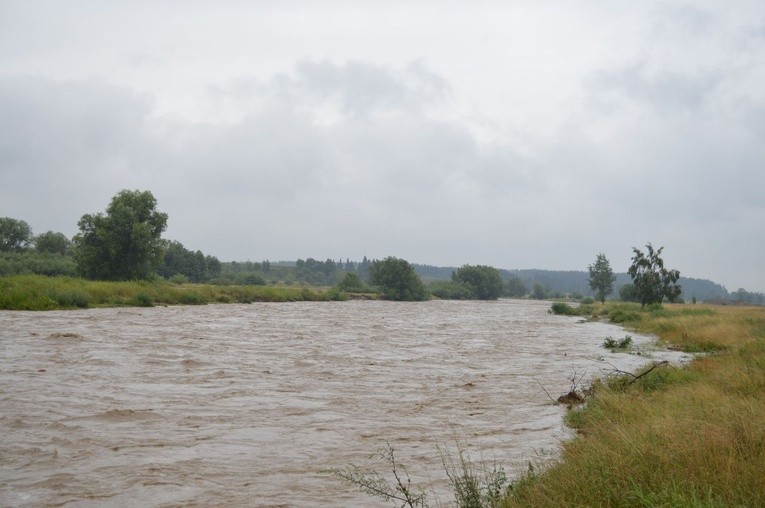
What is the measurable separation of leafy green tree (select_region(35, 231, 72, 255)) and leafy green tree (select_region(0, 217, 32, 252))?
2.50 meters

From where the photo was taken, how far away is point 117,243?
5875cm

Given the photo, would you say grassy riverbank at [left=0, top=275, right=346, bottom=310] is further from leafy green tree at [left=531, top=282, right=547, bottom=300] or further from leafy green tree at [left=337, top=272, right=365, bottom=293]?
leafy green tree at [left=531, top=282, right=547, bottom=300]

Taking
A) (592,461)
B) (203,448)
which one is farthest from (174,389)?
(592,461)

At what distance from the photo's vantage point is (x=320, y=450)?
905cm

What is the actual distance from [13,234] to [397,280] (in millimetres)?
58825

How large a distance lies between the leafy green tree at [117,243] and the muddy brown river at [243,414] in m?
37.2

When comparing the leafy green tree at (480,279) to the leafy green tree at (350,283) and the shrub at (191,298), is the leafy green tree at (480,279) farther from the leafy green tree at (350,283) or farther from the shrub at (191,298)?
the shrub at (191,298)

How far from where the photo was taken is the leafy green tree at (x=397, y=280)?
105875 millimetres

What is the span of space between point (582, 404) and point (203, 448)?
8.02m

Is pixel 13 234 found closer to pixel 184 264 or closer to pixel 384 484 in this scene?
pixel 184 264

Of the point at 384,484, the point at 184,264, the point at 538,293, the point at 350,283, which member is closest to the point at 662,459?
the point at 384,484

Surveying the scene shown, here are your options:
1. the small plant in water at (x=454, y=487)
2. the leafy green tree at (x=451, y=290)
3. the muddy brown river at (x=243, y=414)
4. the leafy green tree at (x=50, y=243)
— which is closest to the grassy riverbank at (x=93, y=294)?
the muddy brown river at (x=243, y=414)

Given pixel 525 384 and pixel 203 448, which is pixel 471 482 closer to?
pixel 203 448

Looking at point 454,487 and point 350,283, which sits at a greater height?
point 350,283
